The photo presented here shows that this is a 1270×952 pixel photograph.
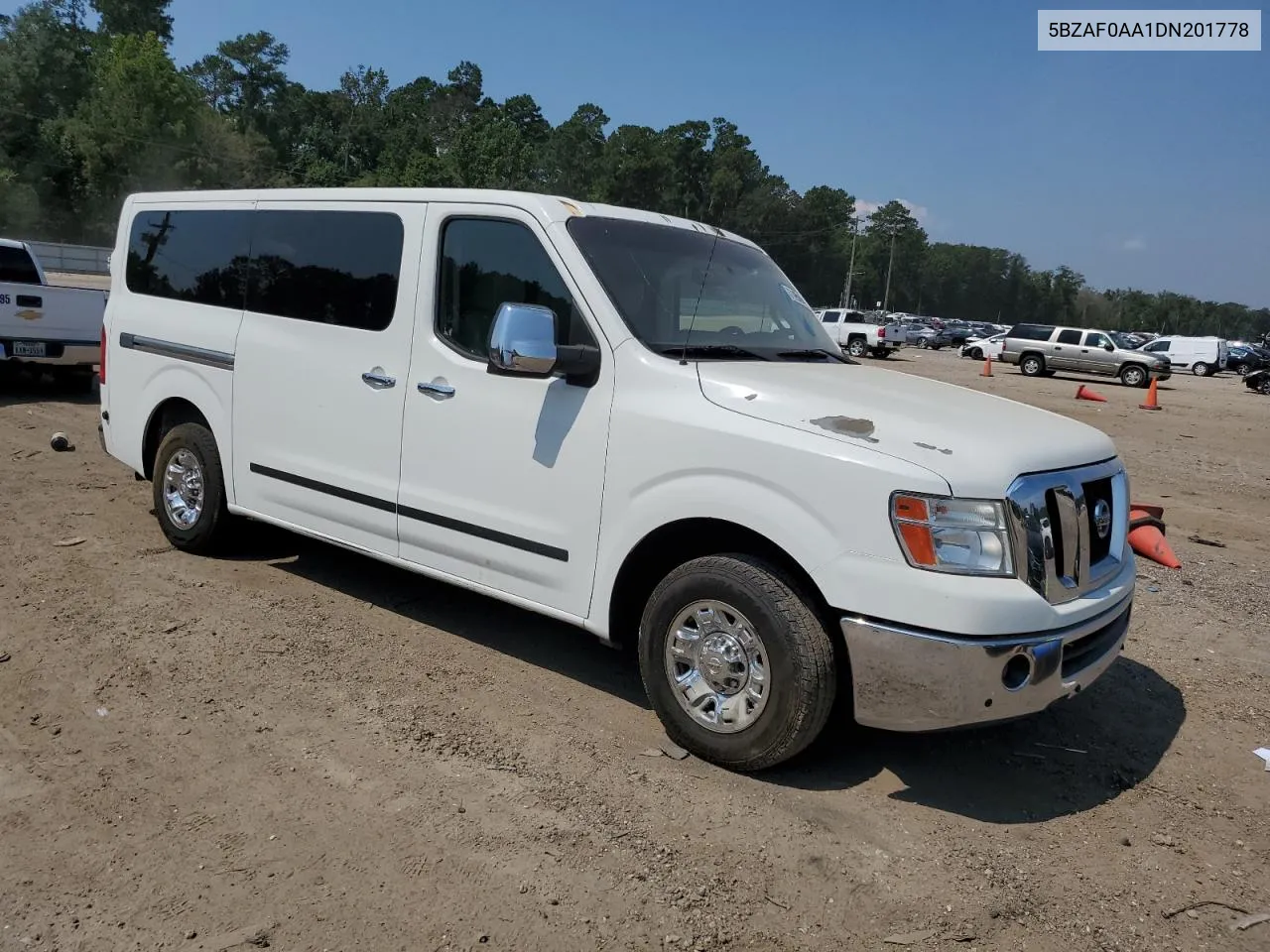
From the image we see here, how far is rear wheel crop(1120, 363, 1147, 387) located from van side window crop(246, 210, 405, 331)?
3178cm

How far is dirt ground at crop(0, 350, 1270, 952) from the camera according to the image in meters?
2.81

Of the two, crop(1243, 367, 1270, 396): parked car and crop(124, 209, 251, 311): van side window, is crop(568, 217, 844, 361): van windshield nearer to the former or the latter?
crop(124, 209, 251, 311): van side window

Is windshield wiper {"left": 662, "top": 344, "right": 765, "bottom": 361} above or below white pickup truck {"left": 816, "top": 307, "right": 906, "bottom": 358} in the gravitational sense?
below

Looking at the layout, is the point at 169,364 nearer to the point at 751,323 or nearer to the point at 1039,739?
the point at 751,323

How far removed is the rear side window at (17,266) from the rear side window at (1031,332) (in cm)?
2994

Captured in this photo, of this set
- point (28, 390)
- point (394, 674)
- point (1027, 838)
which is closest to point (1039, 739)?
point (1027, 838)

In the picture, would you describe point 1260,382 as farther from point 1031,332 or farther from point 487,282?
point 487,282

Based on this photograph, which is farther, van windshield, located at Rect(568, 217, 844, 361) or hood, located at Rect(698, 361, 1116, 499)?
van windshield, located at Rect(568, 217, 844, 361)

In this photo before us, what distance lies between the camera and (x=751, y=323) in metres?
4.52

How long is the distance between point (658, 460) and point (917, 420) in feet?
3.19

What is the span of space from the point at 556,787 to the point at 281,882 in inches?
39.4

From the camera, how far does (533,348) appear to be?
148 inches

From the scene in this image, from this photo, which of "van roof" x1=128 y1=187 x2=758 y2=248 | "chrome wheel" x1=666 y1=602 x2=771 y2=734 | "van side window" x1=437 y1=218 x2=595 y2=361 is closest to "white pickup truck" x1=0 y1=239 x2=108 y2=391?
"van roof" x1=128 y1=187 x2=758 y2=248

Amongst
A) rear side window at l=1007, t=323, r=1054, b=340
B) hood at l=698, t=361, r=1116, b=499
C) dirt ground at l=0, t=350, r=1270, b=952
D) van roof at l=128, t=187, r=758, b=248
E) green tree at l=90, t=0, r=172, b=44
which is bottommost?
dirt ground at l=0, t=350, r=1270, b=952
